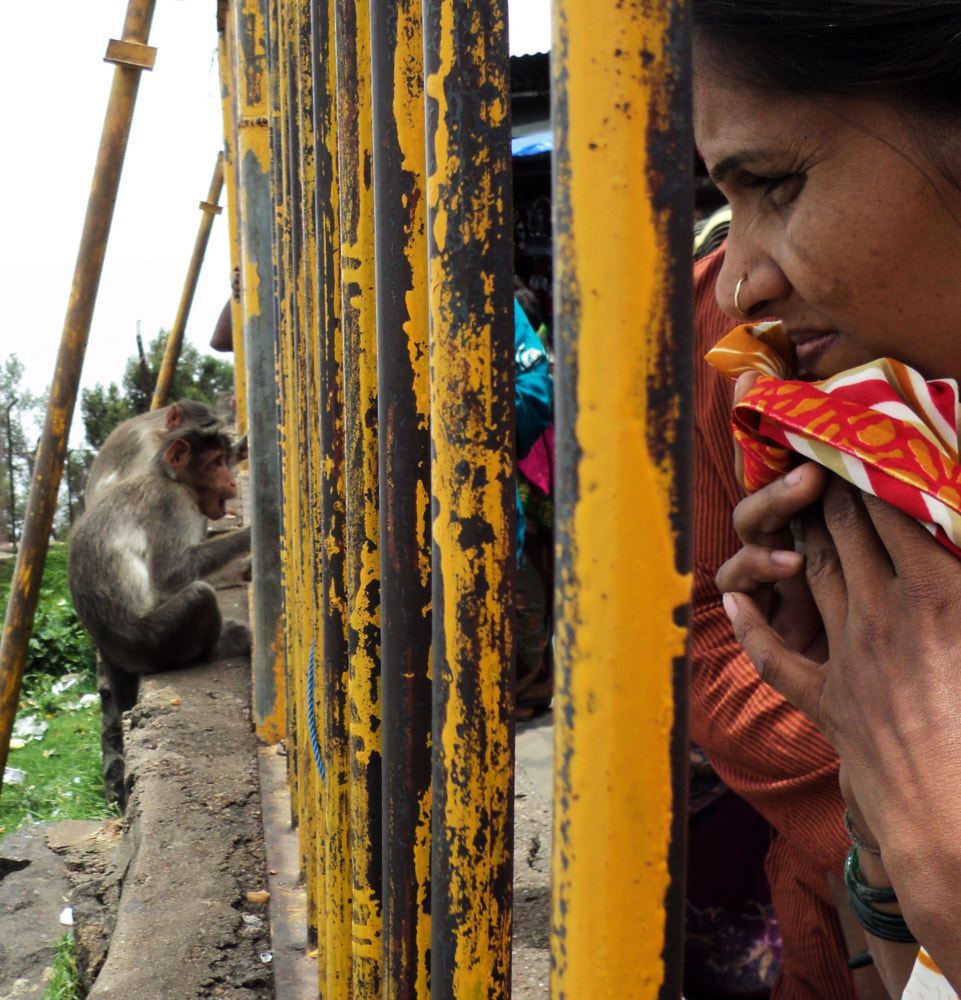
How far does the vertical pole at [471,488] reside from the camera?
0.66m

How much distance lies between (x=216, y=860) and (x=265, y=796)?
10.9 inches

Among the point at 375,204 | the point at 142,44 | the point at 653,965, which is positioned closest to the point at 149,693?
the point at 142,44

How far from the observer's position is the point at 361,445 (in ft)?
3.38

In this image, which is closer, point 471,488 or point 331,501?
point 471,488

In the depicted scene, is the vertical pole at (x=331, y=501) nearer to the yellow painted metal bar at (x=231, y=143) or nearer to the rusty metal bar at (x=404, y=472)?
the rusty metal bar at (x=404, y=472)

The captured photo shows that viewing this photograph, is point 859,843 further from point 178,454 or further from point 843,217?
point 178,454

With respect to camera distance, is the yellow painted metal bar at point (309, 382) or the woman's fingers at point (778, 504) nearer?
the woman's fingers at point (778, 504)

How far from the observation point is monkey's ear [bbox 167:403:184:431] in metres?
5.55

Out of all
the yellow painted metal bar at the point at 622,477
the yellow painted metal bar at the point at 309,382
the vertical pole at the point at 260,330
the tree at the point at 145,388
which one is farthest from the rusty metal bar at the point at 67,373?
the tree at the point at 145,388

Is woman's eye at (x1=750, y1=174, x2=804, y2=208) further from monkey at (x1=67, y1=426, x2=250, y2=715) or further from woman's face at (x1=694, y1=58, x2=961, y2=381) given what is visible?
monkey at (x1=67, y1=426, x2=250, y2=715)

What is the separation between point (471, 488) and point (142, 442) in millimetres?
5428

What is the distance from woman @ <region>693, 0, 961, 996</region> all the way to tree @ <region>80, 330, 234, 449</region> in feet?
32.1

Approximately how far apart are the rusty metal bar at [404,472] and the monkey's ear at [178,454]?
484 centimetres

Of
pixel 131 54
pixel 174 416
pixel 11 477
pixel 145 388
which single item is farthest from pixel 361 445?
pixel 11 477
